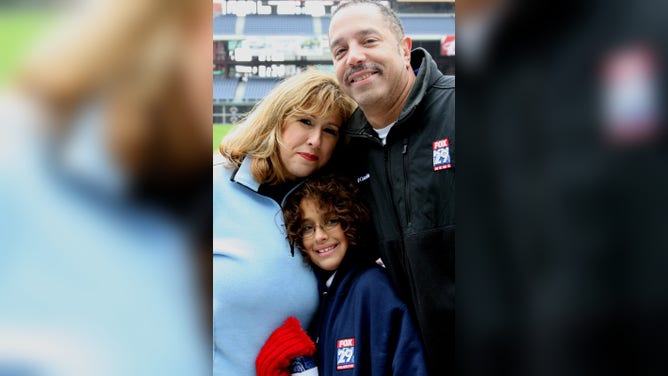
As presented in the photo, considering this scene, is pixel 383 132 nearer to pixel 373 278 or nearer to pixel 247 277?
pixel 373 278

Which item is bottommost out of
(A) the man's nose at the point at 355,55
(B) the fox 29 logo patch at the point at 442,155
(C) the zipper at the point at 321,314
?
(C) the zipper at the point at 321,314

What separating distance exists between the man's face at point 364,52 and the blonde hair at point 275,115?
0.18ft

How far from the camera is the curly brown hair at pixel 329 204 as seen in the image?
188cm

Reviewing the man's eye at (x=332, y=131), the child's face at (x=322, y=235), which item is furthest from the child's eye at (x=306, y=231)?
the man's eye at (x=332, y=131)

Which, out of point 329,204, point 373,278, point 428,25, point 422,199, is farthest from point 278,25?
point 373,278

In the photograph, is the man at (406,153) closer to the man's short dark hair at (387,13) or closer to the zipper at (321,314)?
the man's short dark hair at (387,13)

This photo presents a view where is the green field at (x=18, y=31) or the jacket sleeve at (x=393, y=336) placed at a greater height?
the green field at (x=18, y=31)

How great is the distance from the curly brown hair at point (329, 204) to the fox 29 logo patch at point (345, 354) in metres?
0.29

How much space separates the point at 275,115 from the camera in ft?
6.15

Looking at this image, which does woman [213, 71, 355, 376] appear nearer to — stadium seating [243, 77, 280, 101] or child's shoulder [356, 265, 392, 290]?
stadium seating [243, 77, 280, 101]

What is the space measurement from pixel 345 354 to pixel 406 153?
62 centimetres

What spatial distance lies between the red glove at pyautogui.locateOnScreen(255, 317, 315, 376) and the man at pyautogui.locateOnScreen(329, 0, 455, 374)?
323mm

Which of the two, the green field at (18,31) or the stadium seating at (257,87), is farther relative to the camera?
the stadium seating at (257,87)

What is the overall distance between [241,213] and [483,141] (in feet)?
2.51
